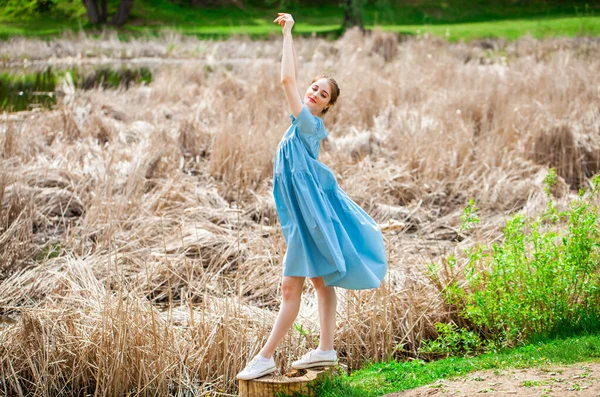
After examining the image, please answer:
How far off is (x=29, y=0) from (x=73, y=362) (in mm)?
26027

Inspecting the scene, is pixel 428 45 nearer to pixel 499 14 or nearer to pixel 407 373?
pixel 407 373

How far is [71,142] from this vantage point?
374 inches

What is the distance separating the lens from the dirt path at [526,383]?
3303 mm

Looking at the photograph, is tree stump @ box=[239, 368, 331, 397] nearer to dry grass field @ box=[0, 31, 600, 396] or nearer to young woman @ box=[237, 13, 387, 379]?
young woman @ box=[237, 13, 387, 379]

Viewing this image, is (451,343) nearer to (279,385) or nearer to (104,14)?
(279,385)

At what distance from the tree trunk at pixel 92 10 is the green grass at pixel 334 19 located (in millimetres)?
430

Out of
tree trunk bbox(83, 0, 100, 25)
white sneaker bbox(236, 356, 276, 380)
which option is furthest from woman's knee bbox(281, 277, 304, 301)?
tree trunk bbox(83, 0, 100, 25)

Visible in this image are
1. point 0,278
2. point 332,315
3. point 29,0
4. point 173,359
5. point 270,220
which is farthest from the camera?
point 29,0

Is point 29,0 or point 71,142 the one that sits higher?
point 29,0

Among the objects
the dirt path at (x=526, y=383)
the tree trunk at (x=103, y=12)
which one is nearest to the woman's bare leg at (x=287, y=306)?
the dirt path at (x=526, y=383)

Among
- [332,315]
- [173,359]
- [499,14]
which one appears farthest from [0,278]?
[499,14]

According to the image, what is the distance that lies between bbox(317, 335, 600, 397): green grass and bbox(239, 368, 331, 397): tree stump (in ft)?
0.22

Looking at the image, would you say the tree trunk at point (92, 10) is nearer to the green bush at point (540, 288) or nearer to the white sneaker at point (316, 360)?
the green bush at point (540, 288)

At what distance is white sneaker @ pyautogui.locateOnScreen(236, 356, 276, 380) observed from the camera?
3.66 meters
